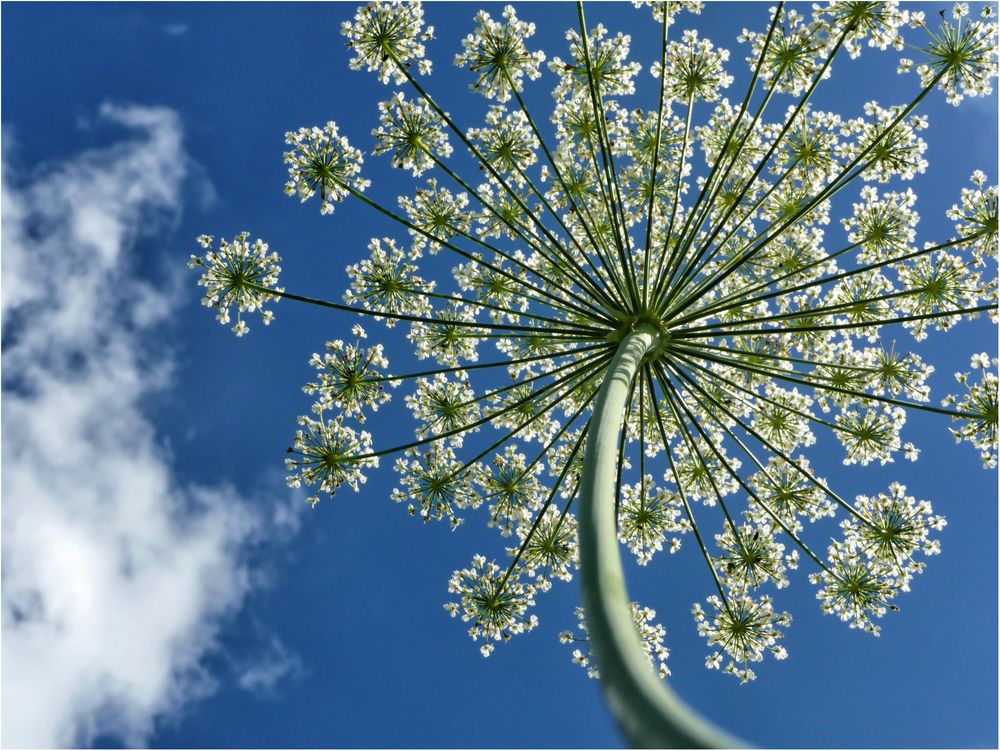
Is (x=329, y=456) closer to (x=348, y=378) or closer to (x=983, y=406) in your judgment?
(x=348, y=378)

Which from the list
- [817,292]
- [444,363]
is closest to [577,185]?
[444,363]

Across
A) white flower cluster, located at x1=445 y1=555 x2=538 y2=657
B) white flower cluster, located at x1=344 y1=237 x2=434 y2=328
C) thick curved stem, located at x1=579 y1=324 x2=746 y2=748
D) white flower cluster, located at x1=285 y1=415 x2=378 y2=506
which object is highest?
white flower cluster, located at x1=344 y1=237 x2=434 y2=328

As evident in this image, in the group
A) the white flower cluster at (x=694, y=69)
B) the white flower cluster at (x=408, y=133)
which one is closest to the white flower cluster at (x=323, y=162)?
the white flower cluster at (x=408, y=133)

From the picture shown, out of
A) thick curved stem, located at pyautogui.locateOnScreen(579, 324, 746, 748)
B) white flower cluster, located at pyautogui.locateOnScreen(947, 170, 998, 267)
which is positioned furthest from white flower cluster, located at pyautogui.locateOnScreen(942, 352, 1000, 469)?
thick curved stem, located at pyautogui.locateOnScreen(579, 324, 746, 748)

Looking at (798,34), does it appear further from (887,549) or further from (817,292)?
(887,549)

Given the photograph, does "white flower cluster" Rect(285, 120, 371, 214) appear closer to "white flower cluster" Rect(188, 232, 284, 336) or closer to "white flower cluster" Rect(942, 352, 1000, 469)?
"white flower cluster" Rect(188, 232, 284, 336)

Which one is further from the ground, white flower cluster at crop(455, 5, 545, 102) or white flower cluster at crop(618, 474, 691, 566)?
white flower cluster at crop(455, 5, 545, 102)

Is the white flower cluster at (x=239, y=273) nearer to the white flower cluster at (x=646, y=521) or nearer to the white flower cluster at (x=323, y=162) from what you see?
the white flower cluster at (x=323, y=162)

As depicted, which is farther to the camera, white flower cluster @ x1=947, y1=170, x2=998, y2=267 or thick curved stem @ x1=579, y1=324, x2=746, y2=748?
white flower cluster @ x1=947, y1=170, x2=998, y2=267

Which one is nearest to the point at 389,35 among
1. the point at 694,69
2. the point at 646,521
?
the point at 694,69
